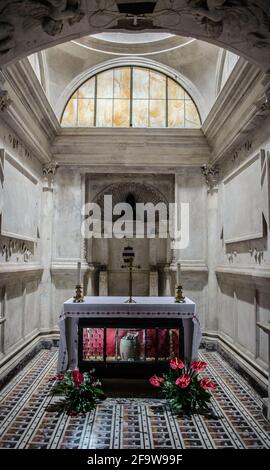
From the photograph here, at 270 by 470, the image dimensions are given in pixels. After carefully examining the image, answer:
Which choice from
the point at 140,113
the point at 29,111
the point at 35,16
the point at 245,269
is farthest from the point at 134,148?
the point at 35,16

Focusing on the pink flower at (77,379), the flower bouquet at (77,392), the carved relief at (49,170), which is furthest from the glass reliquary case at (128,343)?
the carved relief at (49,170)

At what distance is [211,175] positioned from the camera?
7664 mm

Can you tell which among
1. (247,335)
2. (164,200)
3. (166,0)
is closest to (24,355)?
(247,335)

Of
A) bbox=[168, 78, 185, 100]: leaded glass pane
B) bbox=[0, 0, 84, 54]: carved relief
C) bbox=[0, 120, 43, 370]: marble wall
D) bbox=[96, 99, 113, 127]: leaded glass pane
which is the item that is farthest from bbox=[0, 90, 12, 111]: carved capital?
bbox=[168, 78, 185, 100]: leaded glass pane

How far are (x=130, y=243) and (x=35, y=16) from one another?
5.95 meters

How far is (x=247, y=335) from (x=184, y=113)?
5.11 m

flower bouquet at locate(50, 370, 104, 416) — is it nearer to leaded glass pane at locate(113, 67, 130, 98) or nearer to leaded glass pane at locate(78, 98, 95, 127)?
leaded glass pane at locate(78, 98, 95, 127)

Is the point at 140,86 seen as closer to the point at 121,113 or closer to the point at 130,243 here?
the point at 121,113

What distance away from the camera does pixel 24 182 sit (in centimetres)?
628

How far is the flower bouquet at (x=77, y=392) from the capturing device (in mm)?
4212

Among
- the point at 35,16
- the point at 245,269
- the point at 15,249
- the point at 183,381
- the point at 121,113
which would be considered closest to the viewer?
the point at 35,16

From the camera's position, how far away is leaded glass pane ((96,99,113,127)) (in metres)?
8.14

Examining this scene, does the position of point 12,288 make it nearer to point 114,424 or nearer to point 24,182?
point 24,182
